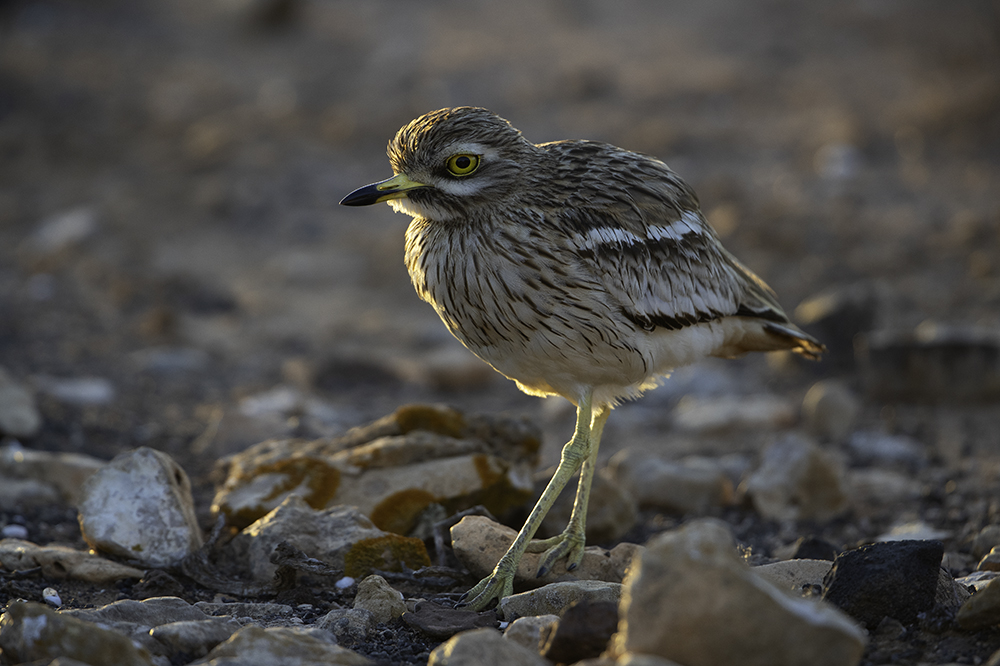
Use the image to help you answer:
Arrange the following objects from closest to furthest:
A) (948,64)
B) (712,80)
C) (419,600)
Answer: (419,600) < (948,64) < (712,80)

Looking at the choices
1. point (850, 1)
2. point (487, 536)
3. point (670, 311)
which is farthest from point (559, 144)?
point (850, 1)

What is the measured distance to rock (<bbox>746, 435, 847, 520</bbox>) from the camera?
14.8 feet

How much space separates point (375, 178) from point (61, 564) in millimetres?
6938

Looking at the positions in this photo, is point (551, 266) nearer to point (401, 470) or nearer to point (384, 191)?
point (384, 191)

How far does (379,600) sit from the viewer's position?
3109 mm

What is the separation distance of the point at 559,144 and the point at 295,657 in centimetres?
234

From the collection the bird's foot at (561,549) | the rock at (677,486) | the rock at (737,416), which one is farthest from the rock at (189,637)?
the rock at (737,416)

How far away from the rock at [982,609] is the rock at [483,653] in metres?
1.31

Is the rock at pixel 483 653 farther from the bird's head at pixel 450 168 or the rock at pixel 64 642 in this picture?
the bird's head at pixel 450 168

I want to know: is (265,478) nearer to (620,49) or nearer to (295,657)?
(295,657)

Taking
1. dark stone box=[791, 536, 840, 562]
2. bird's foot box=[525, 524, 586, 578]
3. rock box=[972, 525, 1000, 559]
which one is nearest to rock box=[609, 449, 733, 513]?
dark stone box=[791, 536, 840, 562]

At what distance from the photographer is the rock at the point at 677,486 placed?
178 inches

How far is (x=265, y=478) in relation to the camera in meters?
3.98

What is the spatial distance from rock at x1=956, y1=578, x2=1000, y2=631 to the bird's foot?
136cm
